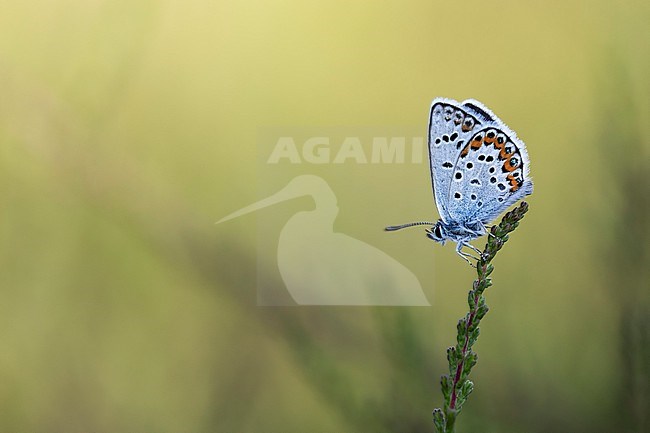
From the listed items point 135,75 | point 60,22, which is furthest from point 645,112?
point 60,22

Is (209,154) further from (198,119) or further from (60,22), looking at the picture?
(60,22)

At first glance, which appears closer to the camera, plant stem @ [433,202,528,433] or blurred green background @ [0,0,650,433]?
plant stem @ [433,202,528,433]

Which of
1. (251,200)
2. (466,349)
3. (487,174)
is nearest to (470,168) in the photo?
(487,174)

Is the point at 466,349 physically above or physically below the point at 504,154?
below

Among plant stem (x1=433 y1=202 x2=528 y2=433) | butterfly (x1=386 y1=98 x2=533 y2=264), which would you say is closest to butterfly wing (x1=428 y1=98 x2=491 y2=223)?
butterfly (x1=386 y1=98 x2=533 y2=264)

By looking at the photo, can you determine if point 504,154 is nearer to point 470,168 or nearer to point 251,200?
point 470,168

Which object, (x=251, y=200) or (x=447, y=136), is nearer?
(x=447, y=136)

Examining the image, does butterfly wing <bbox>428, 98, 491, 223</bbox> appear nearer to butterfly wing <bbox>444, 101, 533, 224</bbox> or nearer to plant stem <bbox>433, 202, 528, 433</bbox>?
butterfly wing <bbox>444, 101, 533, 224</bbox>
